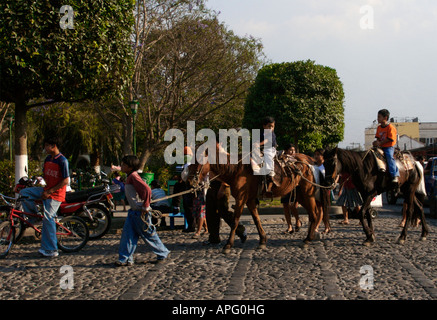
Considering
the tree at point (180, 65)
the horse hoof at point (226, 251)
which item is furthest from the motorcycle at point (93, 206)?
the tree at point (180, 65)

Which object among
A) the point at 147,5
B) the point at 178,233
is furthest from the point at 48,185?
the point at 147,5

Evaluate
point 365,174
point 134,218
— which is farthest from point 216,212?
point 365,174

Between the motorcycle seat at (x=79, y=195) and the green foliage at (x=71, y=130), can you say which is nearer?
the motorcycle seat at (x=79, y=195)

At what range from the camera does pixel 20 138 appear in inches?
464

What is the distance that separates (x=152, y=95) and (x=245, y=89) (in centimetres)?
650

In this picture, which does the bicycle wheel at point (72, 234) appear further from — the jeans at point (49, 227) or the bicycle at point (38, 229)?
the jeans at point (49, 227)

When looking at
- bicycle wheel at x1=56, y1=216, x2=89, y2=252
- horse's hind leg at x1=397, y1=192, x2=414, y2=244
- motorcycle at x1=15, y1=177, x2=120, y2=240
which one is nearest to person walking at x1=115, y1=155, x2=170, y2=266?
bicycle wheel at x1=56, y1=216, x2=89, y2=252

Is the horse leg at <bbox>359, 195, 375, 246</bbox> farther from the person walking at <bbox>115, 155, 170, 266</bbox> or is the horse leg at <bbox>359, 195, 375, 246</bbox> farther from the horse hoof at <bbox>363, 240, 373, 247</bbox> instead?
the person walking at <bbox>115, 155, 170, 266</bbox>

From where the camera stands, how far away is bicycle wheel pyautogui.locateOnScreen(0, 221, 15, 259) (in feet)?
25.8

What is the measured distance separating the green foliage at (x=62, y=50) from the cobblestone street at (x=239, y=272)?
3678 mm

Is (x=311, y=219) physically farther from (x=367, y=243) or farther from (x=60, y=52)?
(x=60, y=52)

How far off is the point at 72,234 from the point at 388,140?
619cm

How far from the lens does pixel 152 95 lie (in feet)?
71.9

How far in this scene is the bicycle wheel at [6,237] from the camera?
310 inches
